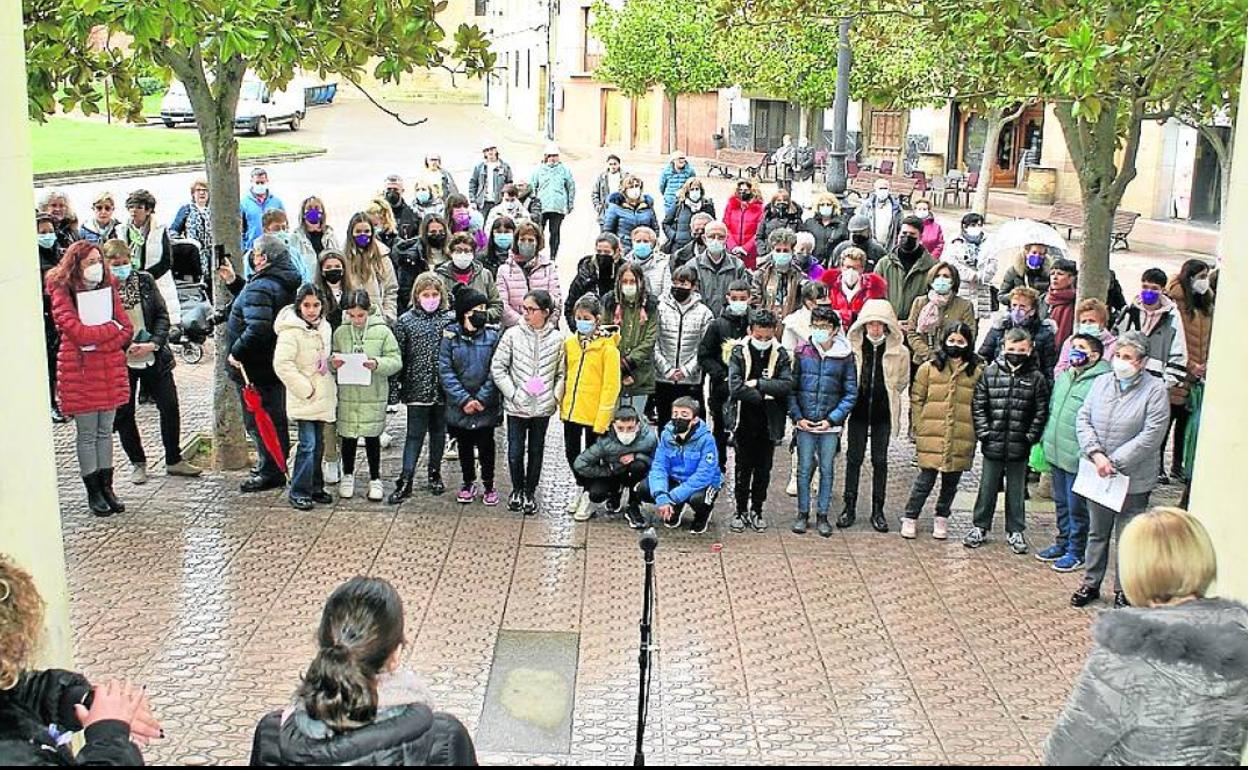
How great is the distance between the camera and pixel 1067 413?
997cm

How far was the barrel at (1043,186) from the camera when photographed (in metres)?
37.7

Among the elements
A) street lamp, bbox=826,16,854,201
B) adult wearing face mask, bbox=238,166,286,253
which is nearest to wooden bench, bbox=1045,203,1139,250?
street lamp, bbox=826,16,854,201

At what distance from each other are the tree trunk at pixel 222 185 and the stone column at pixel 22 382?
15.5ft

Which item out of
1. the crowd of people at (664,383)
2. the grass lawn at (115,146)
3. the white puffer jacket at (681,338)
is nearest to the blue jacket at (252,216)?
the crowd of people at (664,383)

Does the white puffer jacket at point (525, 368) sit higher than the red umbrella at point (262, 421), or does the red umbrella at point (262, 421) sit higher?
the white puffer jacket at point (525, 368)

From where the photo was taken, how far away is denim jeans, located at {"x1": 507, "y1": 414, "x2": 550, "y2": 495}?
11086 mm

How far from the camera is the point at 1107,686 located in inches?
177

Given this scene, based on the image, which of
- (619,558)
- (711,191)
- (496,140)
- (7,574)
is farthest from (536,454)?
(496,140)

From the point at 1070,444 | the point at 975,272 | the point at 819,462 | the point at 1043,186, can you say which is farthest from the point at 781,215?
the point at 1043,186

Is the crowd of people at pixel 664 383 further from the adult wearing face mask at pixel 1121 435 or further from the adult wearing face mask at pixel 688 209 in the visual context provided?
the adult wearing face mask at pixel 688 209

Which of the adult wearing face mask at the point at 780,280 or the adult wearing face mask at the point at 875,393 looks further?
the adult wearing face mask at the point at 780,280

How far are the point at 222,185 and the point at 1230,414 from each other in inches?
321

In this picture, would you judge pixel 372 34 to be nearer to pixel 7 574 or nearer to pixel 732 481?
pixel 732 481

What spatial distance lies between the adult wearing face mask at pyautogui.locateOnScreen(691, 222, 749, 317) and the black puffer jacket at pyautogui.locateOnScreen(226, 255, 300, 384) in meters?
3.79
